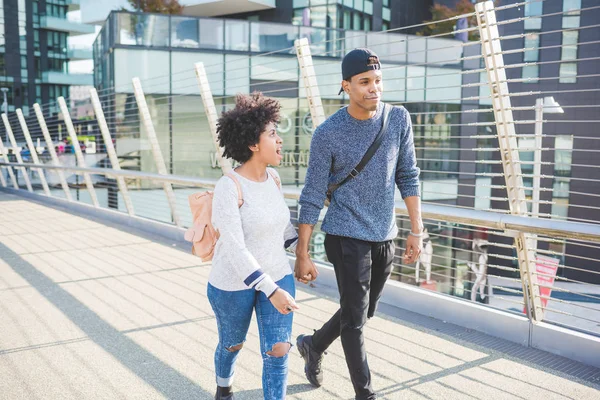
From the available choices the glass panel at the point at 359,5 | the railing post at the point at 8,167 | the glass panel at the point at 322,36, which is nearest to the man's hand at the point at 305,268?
the railing post at the point at 8,167

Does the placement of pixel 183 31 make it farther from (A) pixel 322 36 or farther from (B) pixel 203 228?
(B) pixel 203 228

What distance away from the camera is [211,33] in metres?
19.2

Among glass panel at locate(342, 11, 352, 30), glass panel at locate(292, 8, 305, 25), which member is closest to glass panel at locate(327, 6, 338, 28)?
glass panel at locate(342, 11, 352, 30)

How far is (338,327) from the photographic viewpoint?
10.6ft

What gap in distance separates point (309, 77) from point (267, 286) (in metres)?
3.04

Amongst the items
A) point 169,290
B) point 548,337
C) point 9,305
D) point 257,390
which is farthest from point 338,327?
point 9,305

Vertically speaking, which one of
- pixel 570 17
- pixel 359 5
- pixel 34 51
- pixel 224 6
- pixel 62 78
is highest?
pixel 34 51

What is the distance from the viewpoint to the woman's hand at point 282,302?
2.45m

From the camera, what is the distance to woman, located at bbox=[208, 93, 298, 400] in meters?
2.57

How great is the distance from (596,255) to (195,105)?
18.5 meters

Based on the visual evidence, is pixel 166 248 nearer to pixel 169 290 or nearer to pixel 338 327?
pixel 169 290

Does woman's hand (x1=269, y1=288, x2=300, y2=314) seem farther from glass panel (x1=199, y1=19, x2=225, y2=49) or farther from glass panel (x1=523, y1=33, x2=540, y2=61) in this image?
glass panel (x1=523, y1=33, x2=540, y2=61)

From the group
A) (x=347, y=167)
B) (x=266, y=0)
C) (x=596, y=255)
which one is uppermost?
(x=266, y=0)

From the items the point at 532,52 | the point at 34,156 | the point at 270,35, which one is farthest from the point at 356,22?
the point at 34,156
